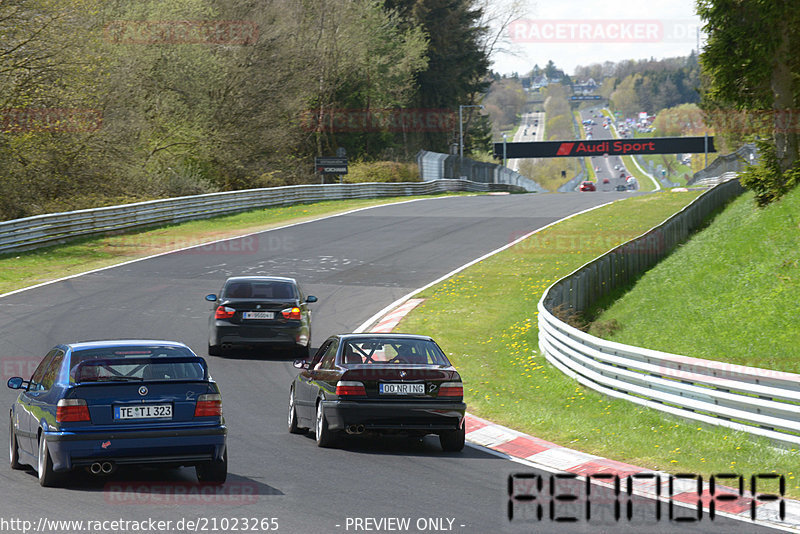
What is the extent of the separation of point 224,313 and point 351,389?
296 inches

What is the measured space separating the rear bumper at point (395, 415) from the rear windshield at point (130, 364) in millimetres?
2252

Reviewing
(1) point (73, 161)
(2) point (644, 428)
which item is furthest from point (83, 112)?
(2) point (644, 428)

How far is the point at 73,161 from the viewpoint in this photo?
1511 inches

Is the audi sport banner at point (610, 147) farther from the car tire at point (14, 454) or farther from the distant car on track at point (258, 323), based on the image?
the car tire at point (14, 454)

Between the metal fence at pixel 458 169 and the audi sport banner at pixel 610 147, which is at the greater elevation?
the audi sport banner at pixel 610 147

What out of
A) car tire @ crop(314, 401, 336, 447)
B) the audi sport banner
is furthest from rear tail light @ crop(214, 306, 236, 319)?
the audi sport banner

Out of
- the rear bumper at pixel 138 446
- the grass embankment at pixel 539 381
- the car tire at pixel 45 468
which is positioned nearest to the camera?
the rear bumper at pixel 138 446

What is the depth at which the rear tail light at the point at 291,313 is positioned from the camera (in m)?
18.5

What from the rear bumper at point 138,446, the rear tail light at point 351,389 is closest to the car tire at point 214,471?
the rear bumper at point 138,446

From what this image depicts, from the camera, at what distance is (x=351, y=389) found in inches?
447

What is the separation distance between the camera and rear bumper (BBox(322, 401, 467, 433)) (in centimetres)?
1125

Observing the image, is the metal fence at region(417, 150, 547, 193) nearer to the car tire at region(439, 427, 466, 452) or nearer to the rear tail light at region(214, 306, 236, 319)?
the rear tail light at region(214, 306, 236, 319)

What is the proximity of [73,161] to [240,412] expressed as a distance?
90.2ft

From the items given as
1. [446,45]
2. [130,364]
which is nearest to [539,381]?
[130,364]
